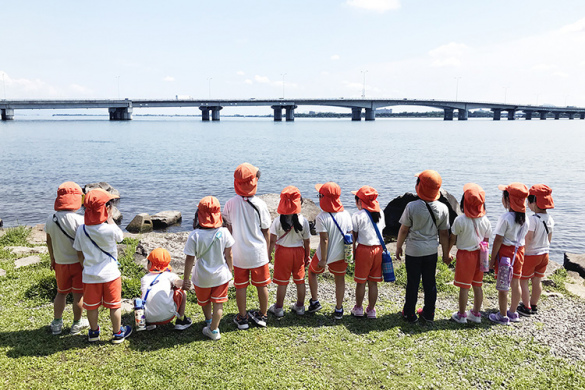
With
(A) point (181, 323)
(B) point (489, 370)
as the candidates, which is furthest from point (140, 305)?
(B) point (489, 370)

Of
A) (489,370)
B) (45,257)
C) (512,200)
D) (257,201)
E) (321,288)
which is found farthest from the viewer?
(45,257)

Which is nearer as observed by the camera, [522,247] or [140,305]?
[140,305]

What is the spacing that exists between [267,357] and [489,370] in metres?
2.77

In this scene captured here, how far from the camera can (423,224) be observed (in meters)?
6.21

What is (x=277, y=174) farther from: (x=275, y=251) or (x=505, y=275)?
(x=505, y=275)

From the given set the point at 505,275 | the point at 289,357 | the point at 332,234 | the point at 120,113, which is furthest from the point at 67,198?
the point at 120,113

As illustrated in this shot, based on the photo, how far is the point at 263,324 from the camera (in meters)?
6.11

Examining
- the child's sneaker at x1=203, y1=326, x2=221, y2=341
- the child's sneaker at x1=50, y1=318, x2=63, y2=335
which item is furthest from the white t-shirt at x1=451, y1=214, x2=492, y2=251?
the child's sneaker at x1=50, y1=318, x2=63, y2=335

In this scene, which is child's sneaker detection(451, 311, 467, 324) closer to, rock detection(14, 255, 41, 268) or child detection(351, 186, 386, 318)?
child detection(351, 186, 386, 318)

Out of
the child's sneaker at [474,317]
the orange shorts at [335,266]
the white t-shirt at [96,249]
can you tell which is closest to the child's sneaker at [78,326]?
the white t-shirt at [96,249]

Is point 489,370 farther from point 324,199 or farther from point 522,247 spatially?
point 324,199

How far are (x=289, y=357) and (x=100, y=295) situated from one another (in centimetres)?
262

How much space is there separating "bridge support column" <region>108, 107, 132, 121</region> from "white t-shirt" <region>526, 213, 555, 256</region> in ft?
394

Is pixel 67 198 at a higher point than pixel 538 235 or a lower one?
higher
